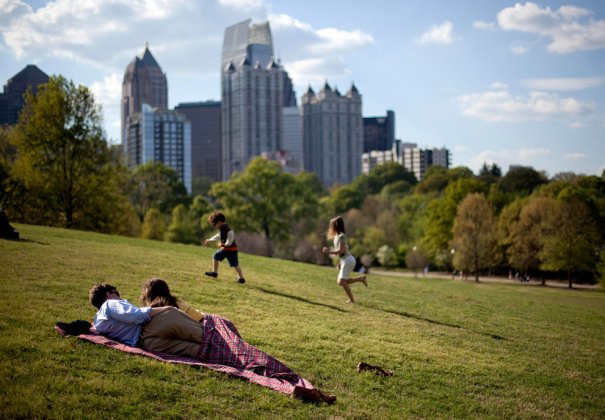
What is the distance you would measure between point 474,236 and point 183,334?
5312cm

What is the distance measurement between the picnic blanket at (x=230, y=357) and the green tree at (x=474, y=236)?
51.8m

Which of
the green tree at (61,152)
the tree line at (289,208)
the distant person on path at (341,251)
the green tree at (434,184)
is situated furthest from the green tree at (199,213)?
the distant person on path at (341,251)

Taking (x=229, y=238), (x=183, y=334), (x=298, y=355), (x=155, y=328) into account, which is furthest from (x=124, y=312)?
(x=229, y=238)

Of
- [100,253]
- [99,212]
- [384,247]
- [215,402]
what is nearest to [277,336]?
[215,402]

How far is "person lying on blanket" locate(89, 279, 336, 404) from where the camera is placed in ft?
25.6

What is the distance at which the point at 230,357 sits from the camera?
7.97m

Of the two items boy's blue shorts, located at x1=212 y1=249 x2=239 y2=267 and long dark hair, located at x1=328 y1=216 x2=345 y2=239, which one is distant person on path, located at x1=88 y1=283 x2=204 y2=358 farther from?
boy's blue shorts, located at x1=212 y1=249 x2=239 y2=267

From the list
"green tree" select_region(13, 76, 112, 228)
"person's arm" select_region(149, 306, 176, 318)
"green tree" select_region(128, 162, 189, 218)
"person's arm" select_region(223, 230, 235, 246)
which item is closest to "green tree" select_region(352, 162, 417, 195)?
"green tree" select_region(128, 162, 189, 218)

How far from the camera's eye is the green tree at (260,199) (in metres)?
70.4

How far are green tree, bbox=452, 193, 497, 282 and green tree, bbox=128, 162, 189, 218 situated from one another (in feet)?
131

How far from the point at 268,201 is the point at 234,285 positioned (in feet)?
184

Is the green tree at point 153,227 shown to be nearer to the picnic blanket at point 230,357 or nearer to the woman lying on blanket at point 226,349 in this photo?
the woman lying on blanket at point 226,349

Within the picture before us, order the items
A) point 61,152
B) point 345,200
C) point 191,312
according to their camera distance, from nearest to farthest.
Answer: point 191,312 < point 61,152 < point 345,200

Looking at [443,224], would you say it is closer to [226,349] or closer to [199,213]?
[199,213]
